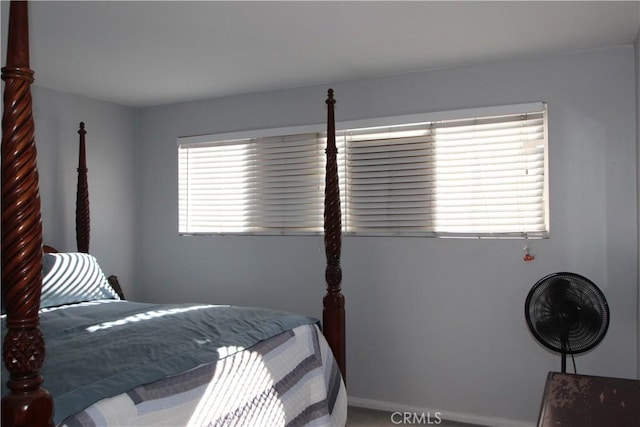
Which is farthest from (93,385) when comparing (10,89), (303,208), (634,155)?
(634,155)

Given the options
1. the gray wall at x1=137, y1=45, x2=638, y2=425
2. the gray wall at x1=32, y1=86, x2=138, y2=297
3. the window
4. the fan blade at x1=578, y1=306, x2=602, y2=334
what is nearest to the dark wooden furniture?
the fan blade at x1=578, y1=306, x2=602, y2=334

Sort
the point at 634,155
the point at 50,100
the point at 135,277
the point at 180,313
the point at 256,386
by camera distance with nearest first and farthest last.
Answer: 1. the point at 256,386
2. the point at 180,313
3. the point at 634,155
4. the point at 50,100
5. the point at 135,277

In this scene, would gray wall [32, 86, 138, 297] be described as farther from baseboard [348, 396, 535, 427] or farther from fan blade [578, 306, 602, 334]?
fan blade [578, 306, 602, 334]

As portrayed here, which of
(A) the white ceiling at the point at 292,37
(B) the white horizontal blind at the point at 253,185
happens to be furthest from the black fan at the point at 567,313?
(B) the white horizontal blind at the point at 253,185

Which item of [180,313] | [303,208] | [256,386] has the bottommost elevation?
[256,386]

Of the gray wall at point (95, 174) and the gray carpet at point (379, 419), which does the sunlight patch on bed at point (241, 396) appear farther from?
the gray wall at point (95, 174)

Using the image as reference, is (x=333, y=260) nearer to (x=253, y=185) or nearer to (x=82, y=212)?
(x=253, y=185)

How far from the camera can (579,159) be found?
3090 millimetres

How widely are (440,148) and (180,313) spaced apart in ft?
6.36

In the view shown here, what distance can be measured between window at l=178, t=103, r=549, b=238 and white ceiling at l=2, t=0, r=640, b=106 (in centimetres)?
41

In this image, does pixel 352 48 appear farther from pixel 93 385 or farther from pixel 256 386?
pixel 93 385

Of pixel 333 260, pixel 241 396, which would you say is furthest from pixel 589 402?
pixel 333 260

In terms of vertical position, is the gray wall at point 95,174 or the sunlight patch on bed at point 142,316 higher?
the gray wall at point 95,174

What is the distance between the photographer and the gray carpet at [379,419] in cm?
330
